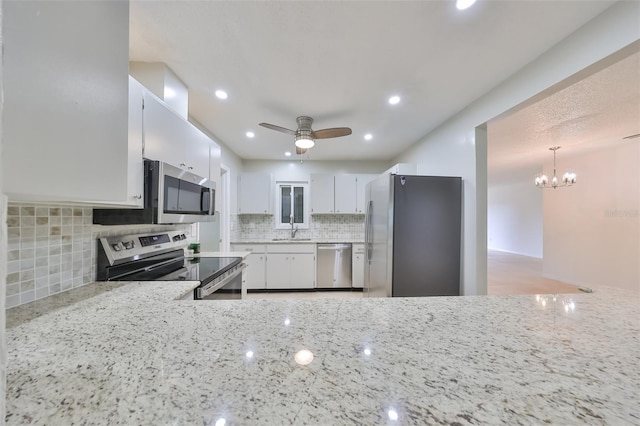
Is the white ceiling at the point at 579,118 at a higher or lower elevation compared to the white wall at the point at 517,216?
higher

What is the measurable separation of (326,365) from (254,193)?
401 centimetres

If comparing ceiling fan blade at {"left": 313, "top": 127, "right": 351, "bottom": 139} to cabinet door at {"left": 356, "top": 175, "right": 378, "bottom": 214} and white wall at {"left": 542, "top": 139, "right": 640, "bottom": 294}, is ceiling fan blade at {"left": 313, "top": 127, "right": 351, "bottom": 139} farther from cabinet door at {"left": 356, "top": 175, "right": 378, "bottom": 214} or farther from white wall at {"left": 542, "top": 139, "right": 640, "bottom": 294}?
white wall at {"left": 542, "top": 139, "right": 640, "bottom": 294}

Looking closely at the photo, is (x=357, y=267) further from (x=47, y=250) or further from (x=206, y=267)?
(x=47, y=250)

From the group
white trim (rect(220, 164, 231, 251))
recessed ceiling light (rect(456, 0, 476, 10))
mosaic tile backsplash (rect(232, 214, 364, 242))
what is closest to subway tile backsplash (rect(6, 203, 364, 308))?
white trim (rect(220, 164, 231, 251))

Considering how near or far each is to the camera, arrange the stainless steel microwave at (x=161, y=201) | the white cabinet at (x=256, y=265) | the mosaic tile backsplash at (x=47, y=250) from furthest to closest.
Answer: the white cabinet at (x=256, y=265), the stainless steel microwave at (x=161, y=201), the mosaic tile backsplash at (x=47, y=250)

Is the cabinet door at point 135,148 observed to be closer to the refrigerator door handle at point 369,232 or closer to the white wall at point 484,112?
the refrigerator door handle at point 369,232

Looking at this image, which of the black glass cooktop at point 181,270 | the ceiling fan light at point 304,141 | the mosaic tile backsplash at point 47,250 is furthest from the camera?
the ceiling fan light at point 304,141

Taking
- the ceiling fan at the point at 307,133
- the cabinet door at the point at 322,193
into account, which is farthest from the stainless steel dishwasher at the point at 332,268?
the ceiling fan at the point at 307,133

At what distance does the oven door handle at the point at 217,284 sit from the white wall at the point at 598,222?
5.20m

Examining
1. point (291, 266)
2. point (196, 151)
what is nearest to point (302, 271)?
point (291, 266)

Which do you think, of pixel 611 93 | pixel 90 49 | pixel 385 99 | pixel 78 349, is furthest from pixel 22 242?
pixel 611 93

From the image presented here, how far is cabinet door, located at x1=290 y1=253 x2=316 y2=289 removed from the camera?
13.1 feet

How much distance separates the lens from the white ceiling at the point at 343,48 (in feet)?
4.34

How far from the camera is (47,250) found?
1147 mm
